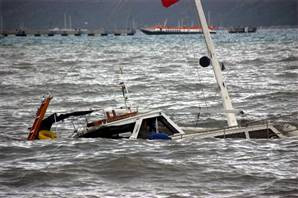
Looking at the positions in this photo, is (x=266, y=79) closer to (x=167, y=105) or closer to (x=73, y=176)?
(x=167, y=105)

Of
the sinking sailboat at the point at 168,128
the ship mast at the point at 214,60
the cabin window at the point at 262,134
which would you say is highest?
the ship mast at the point at 214,60

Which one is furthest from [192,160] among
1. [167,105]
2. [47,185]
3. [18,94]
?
[18,94]

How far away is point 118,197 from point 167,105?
71.5 feet

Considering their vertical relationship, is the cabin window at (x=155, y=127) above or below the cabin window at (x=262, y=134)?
above

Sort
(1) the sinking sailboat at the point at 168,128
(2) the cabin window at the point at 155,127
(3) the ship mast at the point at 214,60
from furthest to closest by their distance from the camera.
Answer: (3) the ship mast at the point at 214,60 < (2) the cabin window at the point at 155,127 < (1) the sinking sailboat at the point at 168,128

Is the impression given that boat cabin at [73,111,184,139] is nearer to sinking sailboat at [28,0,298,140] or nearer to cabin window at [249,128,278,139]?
sinking sailboat at [28,0,298,140]

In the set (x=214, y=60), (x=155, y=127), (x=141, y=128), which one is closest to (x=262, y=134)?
(x=214, y=60)

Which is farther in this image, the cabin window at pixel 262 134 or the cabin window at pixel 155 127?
the cabin window at pixel 155 127

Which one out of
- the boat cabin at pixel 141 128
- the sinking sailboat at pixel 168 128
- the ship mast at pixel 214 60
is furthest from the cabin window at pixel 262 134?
the boat cabin at pixel 141 128

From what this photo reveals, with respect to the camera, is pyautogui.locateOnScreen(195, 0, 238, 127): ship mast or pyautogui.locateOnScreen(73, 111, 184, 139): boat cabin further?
pyautogui.locateOnScreen(195, 0, 238, 127): ship mast

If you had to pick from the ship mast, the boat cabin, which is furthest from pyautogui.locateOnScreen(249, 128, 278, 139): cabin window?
the boat cabin

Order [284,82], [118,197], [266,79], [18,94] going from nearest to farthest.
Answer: [118,197]
[18,94]
[284,82]
[266,79]

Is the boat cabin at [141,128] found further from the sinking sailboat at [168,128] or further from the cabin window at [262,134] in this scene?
the cabin window at [262,134]

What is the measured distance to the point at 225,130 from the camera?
24156 mm
